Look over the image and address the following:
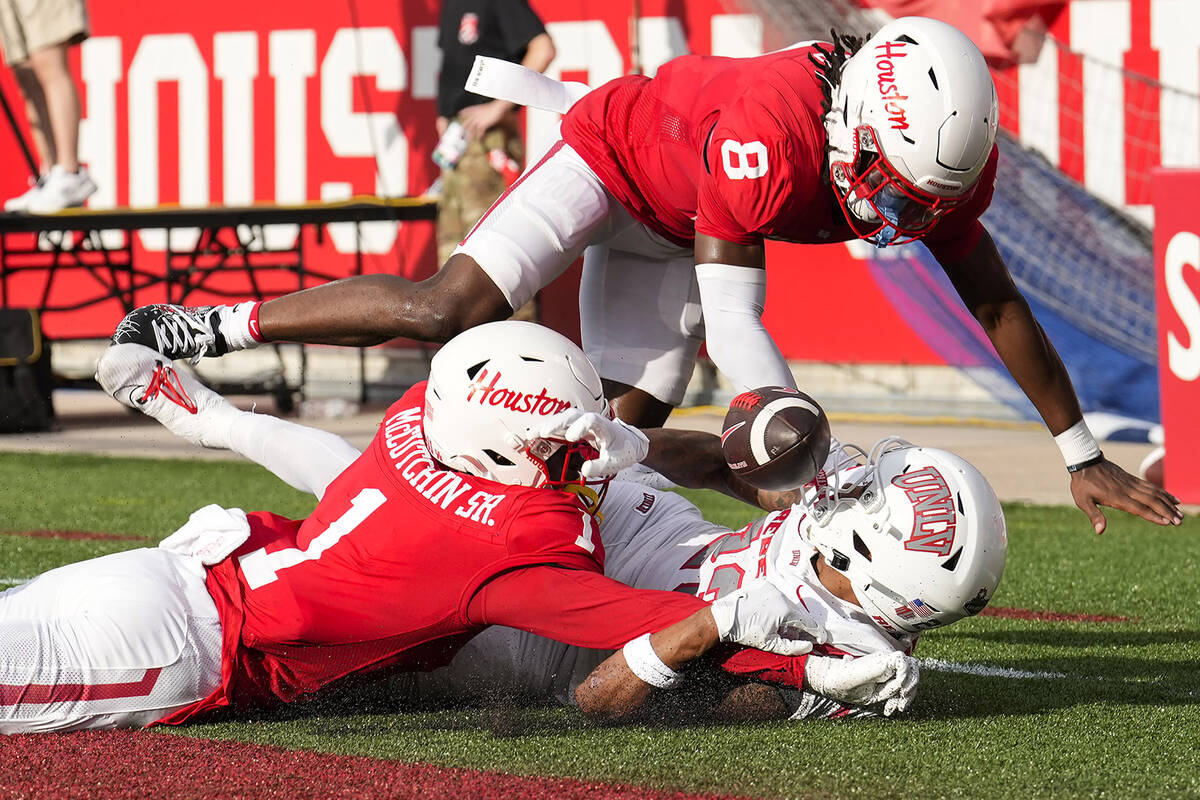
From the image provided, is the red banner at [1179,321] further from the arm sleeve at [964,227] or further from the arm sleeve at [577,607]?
the arm sleeve at [577,607]

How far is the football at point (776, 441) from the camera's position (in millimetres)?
3225

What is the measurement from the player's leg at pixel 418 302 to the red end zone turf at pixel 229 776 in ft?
3.65

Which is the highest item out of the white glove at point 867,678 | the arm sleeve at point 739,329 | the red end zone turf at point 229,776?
the arm sleeve at point 739,329

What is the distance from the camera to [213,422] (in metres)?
3.85

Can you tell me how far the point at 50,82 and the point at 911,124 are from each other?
814 centimetres

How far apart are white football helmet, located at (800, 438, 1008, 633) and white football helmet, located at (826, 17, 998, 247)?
2.21 feet

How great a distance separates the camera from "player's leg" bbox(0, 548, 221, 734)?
123 inches

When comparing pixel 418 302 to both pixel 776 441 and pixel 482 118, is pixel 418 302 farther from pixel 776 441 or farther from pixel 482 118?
pixel 482 118

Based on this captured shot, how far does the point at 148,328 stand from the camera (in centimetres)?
390

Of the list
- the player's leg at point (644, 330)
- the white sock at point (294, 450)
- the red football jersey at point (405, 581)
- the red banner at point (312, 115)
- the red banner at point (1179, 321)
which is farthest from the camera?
the red banner at point (312, 115)

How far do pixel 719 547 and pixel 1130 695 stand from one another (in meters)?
1.01

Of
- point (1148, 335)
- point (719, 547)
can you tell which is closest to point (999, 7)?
point (1148, 335)

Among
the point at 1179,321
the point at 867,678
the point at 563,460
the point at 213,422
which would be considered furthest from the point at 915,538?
the point at 1179,321

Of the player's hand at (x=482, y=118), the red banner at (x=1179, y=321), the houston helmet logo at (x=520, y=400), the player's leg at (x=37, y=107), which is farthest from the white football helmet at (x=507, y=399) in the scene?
the player's leg at (x=37, y=107)
